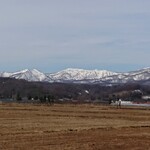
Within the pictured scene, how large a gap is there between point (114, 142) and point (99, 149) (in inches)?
148

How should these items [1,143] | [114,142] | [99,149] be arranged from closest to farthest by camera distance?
1. [99,149]
2. [1,143]
3. [114,142]

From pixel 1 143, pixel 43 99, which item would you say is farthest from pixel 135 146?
pixel 43 99

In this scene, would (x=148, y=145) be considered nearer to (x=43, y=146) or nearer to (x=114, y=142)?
(x=114, y=142)

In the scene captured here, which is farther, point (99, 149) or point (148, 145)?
point (148, 145)

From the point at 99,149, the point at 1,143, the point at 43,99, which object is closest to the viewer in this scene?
the point at 99,149

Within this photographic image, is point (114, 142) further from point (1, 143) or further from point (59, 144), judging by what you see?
point (1, 143)

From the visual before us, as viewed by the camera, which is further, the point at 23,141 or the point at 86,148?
the point at 23,141

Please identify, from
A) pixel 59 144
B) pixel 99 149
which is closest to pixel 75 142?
pixel 59 144

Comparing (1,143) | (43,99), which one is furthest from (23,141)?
(43,99)

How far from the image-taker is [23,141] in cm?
2548

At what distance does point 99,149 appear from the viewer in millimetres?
22328

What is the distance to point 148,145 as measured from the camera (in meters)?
24.8

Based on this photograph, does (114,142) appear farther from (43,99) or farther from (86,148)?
(43,99)

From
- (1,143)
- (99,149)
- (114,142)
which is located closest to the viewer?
(99,149)
